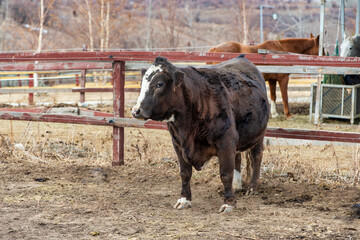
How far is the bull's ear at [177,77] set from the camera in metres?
4.56

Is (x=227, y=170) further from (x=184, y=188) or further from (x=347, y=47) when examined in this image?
(x=347, y=47)

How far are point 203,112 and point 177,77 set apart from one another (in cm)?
48

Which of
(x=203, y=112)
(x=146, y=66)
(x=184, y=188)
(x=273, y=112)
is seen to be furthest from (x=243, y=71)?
(x=273, y=112)

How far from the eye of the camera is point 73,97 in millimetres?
19562

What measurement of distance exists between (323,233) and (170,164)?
327cm

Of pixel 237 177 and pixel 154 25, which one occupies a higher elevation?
pixel 154 25

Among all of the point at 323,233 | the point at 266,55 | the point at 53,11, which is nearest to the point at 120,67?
the point at 266,55

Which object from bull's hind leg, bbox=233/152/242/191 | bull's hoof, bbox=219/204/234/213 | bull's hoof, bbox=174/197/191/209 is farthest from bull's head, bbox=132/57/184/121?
bull's hind leg, bbox=233/152/242/191

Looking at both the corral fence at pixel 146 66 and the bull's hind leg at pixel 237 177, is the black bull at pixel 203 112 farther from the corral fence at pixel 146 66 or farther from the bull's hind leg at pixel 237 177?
the corral fence at pixel 146 66

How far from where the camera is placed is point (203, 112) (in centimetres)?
484

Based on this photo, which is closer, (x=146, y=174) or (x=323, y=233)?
(x=323, y=233)

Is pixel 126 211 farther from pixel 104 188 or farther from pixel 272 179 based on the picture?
pixel 272 179

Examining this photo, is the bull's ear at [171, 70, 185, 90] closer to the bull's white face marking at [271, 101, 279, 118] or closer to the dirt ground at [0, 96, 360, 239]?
the dirt ground at [0, 96, 360, 239]

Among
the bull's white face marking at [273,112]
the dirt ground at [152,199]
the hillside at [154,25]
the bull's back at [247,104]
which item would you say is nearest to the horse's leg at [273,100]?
the bull's white face marking at [273,112]
